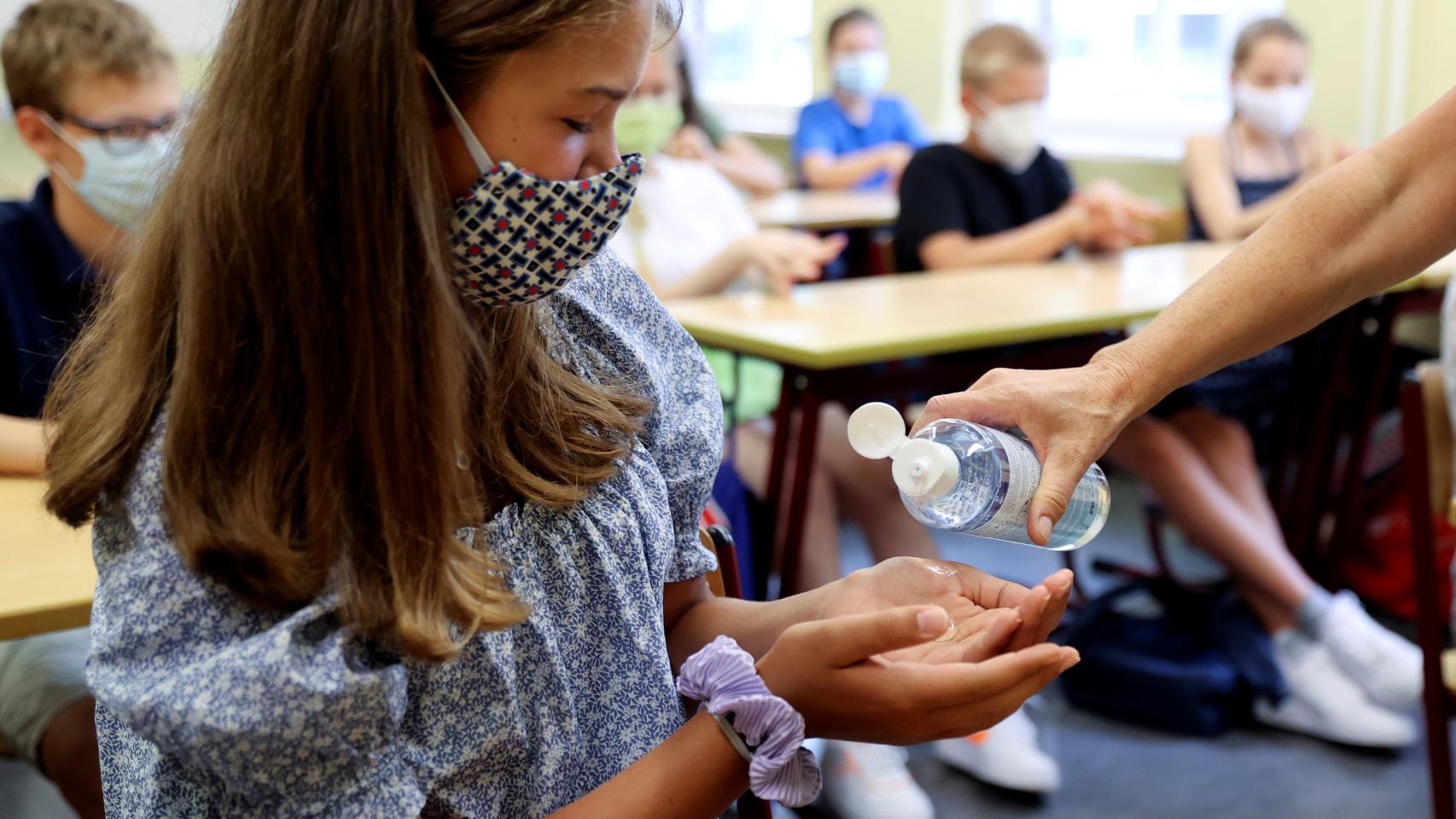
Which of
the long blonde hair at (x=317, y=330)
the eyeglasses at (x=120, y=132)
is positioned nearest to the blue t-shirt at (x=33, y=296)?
the eyeglasses at (x=120, y=132)

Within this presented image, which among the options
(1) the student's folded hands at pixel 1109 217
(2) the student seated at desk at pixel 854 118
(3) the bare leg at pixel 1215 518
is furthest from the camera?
(2) the student seated at desk at pixel 854 118

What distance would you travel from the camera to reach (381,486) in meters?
0.86

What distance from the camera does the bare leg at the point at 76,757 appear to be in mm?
1528

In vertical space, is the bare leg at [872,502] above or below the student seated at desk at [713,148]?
below

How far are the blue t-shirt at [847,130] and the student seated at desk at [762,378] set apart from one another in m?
2.23

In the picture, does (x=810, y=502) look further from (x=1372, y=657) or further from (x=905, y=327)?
(x=1372, y=657)

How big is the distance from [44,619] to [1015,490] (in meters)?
0.91

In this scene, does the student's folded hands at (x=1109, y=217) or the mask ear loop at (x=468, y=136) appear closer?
the mask ear loop at (x=468, y=136)

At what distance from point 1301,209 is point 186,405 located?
0.92 meters

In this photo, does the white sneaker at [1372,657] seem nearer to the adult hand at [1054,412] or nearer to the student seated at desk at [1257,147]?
the student seated at desk at [1257,147]

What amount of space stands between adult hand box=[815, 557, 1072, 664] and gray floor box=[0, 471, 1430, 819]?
4.59 ft

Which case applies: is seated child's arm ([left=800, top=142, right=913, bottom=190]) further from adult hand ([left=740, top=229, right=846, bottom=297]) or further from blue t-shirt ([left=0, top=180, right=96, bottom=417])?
blue t-shirt ([left=0, top=180, right=96, bottom=417])

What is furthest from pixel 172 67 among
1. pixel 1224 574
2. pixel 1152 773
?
pixel 1224 574

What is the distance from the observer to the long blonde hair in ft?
2.72
